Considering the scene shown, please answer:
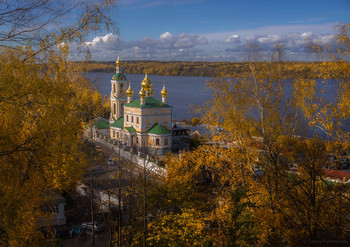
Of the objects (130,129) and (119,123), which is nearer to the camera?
(130,129)

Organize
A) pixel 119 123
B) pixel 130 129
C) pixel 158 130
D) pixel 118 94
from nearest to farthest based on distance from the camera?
1. pixel 158 130
2. pixel 130 129
3. pixel 119 123
4. pixel 118 94

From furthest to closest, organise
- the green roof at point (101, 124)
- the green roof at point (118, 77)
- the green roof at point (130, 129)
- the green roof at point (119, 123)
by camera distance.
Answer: the green roof at point (118, 77)
the green roof at point (101, 124)
the green roof at point (119, 123)
the green roof at point (130, 129)

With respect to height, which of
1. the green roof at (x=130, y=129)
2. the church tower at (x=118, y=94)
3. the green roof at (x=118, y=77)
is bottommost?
the green roof at (x=130, y=129)

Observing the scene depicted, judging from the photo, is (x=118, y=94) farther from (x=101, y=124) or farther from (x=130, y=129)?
(x=130, y=129)

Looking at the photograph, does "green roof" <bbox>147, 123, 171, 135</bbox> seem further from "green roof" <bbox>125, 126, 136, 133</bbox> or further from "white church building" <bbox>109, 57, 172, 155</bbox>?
"green roof" <bbox>125, 126, 136, 133</bbox>

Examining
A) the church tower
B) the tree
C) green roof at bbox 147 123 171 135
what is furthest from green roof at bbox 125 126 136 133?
the tree

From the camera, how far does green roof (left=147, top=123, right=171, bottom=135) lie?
29720 millimetres

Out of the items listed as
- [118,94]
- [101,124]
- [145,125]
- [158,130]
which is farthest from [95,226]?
[118,94]

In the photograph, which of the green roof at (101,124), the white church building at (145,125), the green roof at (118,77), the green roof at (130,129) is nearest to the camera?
the white church building at (145,125)

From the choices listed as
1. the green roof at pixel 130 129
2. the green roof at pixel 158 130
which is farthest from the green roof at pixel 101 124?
the green roof at pixel 158 130

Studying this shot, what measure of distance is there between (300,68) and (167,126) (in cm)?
2313

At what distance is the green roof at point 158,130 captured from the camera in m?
29.7

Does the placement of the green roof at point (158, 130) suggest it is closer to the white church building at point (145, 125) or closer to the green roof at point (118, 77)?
the white church building at point (145, 125)

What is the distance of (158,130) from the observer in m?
30.0
